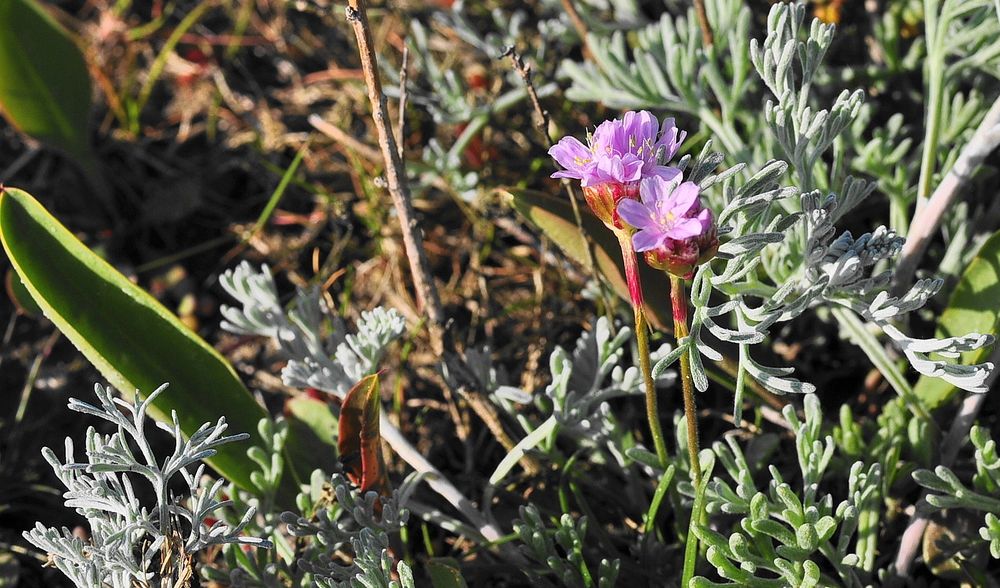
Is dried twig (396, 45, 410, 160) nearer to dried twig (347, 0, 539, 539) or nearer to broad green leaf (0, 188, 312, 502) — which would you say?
dried twig (347, 0, 539, 539)

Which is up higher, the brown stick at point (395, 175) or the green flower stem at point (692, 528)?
the brown stick at point (395, 175)

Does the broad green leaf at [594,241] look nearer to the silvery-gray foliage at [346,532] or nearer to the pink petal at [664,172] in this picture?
the pink petal at [664,172]

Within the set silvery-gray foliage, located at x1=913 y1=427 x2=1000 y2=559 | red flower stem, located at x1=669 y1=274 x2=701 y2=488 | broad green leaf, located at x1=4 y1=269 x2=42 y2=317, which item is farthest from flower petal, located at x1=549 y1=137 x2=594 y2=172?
broad green leaf, located at x1=4 y1=269 x2=42 y2=317

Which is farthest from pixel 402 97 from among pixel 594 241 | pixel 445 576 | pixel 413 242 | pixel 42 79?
pixel 42 79

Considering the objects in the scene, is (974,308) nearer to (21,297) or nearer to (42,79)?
(21,297)

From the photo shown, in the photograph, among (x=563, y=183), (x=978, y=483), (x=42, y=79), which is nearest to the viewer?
(x=978, y=483)

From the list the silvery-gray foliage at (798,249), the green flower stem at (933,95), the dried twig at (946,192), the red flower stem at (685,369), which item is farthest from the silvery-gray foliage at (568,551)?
the green flower stem at (933,95)

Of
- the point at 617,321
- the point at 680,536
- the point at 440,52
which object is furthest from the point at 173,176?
the point at 680,536
